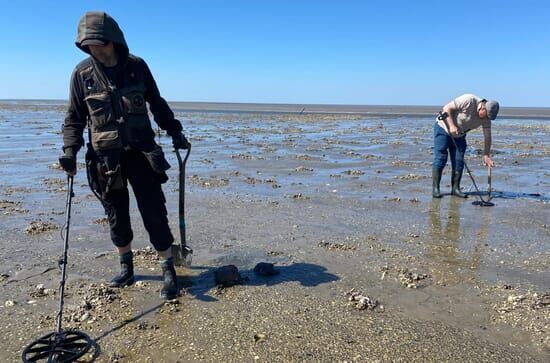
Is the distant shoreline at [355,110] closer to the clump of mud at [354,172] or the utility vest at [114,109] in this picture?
the clump of mud at [354,172]

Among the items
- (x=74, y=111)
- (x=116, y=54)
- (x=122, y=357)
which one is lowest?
(x=122, y=357)

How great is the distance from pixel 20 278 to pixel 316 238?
391cm

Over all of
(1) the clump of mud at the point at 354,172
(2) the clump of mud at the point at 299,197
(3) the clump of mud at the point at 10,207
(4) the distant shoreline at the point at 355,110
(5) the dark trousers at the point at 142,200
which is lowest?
(3) the clump of mud at the point at 10,207

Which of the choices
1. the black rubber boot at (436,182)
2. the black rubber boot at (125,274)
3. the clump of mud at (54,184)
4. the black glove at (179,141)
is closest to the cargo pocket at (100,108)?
the black glove at (179,141)

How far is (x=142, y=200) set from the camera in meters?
4.76

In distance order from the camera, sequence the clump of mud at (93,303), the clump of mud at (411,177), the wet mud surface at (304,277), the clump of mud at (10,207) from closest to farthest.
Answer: the wet mud surface at (304,277), the clump of mud at (93,303), the clump of mud at (10,207), the clump of mud at (411,177)

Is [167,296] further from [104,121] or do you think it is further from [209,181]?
[209,181]

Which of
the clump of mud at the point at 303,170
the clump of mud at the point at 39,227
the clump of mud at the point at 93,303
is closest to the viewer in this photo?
the clump of mud at the point at 93,303

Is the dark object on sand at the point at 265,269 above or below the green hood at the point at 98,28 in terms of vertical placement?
below

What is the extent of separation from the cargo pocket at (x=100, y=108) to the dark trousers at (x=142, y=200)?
0.38 metres

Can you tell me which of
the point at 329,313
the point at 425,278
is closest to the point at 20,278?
the point at 329,313

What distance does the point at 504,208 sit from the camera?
29.4 feet

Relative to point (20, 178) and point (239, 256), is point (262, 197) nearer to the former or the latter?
point (239, 256)

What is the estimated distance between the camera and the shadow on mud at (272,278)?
16.6ft
